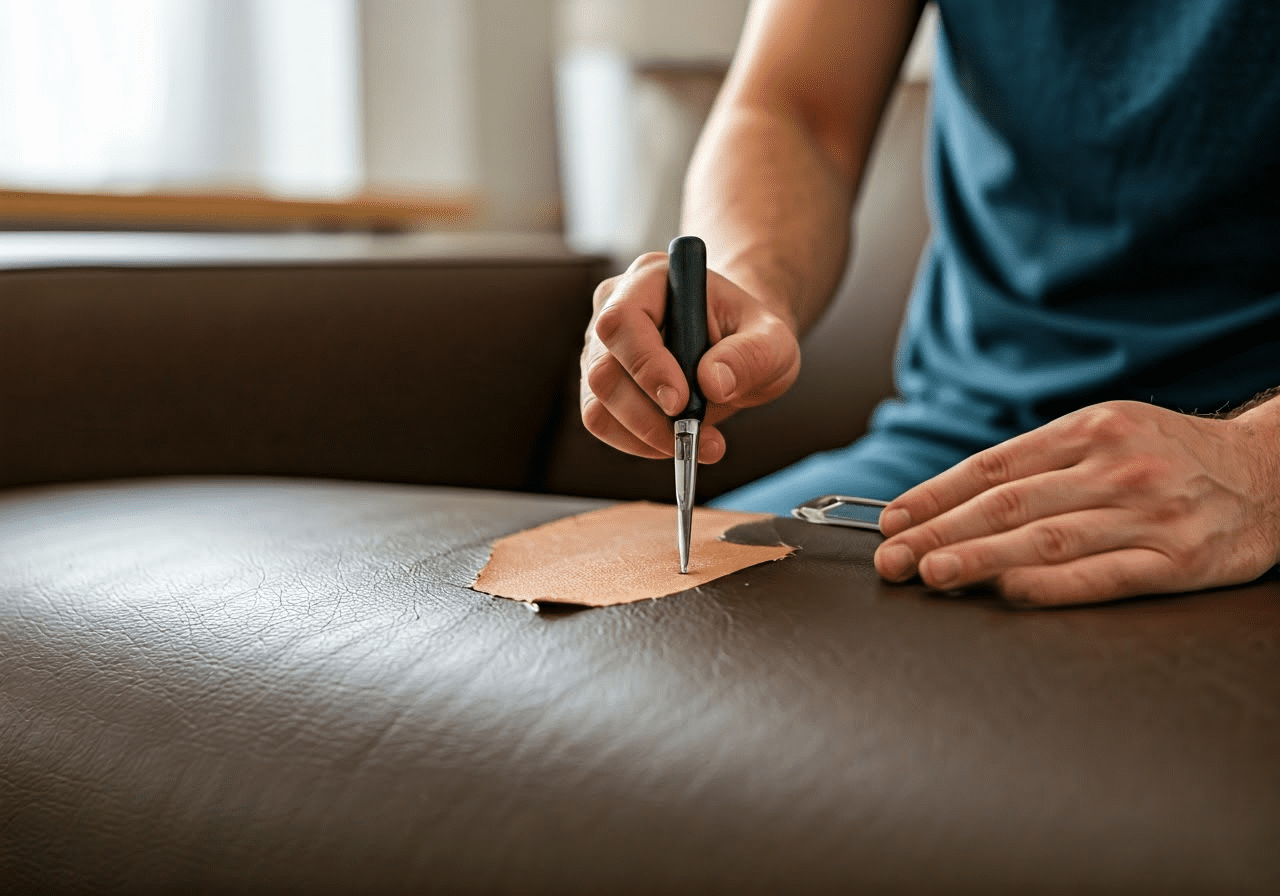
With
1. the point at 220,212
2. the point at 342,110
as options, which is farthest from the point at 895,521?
the point at 342,110

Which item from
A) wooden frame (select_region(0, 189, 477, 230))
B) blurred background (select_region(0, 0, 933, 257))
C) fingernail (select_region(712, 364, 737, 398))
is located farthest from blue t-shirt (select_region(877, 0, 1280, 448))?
wooden frame (select_region(0, 189, 477, 230))

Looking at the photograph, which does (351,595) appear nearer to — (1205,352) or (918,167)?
(1205,352)

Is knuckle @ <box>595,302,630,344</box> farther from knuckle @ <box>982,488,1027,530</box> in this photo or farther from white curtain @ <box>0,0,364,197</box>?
white curtain @ <box>0,0,364,197</box>

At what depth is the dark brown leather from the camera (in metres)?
0.37

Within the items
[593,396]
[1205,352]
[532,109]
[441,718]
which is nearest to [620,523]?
[593,396]

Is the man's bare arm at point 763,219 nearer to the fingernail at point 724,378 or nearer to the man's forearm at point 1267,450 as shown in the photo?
the fingernail at point 724,378

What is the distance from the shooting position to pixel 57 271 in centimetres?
94

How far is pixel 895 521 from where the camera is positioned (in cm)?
58

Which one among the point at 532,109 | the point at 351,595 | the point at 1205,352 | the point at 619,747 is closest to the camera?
the point at 619,747

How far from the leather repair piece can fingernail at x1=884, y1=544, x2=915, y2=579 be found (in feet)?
0.24

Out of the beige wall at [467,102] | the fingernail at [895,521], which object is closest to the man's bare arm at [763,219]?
the fingernail at [895,521]

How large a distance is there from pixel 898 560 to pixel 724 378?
126mm

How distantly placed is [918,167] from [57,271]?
0.85 metres

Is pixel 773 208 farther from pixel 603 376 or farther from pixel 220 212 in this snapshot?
pixel 220 212
